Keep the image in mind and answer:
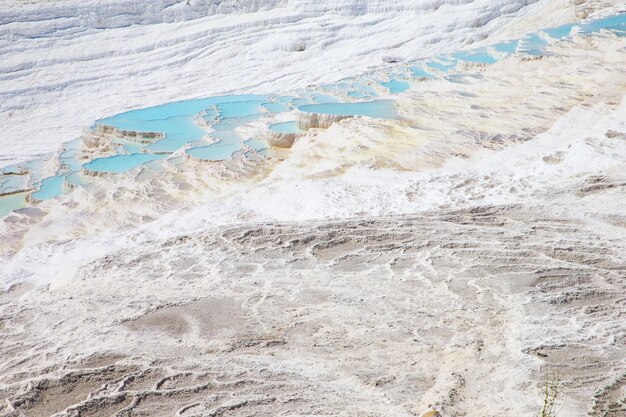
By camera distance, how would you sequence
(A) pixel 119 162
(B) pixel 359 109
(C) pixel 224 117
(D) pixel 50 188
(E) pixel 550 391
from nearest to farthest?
(E) pixel 550 391, (D) pixel 50 188, (A) pixel 119 162, (B) pixel 359 109, (C) pixel 224 117

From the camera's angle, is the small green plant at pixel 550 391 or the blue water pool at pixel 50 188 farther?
the blue water pool at pixel 50 188

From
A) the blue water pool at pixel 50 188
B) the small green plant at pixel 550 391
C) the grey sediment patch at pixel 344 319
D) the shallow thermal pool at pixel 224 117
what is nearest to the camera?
the small green plant at pixel 550 391

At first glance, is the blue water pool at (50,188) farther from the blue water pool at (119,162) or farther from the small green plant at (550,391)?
the small green plant at (550,391)

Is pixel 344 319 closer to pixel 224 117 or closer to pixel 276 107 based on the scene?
pixel 224 117

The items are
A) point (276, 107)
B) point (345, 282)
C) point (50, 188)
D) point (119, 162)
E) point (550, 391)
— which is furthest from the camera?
point (276, 107)

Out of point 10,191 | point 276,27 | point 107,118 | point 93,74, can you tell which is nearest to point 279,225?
point 10,191

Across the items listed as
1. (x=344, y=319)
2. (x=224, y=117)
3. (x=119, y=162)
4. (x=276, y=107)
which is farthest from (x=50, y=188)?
(x=344, y=319)

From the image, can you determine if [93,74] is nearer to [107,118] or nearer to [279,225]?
[107,118]

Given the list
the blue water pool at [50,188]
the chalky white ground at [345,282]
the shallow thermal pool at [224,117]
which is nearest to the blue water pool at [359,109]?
the shallow thermal pool at [224,117]
